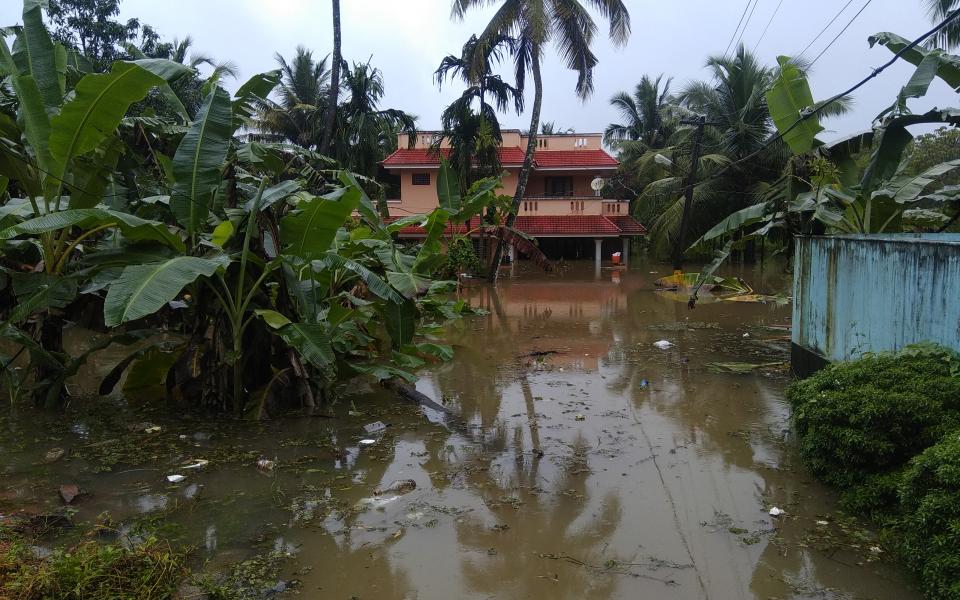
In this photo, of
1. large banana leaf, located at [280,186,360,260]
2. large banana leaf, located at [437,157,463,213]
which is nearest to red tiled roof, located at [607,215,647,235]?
large banana leaf, located at [437,157,463,213]

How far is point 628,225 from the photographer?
29141mm

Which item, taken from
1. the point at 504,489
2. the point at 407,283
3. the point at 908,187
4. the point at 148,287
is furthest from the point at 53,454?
the point at 908,187

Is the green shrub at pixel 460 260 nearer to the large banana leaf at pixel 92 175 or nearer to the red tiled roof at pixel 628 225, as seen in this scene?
the red tiled roof at pixel 628 225

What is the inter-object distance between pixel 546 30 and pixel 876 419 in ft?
58.8

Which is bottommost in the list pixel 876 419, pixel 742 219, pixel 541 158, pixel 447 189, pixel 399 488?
pixel 399 488

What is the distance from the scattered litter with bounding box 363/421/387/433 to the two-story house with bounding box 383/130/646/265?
20.4 metres

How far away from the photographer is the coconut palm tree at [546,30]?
66.3 ft

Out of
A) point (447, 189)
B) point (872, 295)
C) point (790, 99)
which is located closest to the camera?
point (872, 295)

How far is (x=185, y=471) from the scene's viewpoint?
5.70 m

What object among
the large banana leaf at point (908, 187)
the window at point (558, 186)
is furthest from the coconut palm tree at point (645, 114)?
the large banana leaf at point (908, 187)

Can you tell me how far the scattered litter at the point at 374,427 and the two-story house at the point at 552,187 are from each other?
20.4 meters

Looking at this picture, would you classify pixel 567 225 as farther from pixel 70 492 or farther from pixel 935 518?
pixel 935 518

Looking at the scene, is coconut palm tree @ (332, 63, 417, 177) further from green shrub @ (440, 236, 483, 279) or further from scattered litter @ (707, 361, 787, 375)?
scattered litter @ (707, 361, 787, 375)

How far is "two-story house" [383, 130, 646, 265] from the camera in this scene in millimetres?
27469
